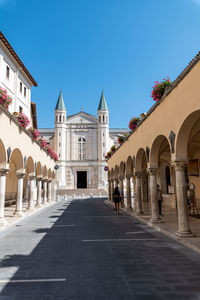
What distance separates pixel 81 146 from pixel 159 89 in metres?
43.5

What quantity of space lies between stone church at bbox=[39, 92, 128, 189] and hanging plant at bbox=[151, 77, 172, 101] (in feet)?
135

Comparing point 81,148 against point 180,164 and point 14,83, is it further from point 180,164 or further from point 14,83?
point 180,164

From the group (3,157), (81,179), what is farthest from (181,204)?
(81,179)

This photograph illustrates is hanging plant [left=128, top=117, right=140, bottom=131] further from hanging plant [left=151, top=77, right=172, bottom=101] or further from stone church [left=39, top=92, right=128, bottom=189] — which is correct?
stone church [left=39, top=92, right=128, bottom=189]

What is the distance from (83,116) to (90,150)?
851 cm

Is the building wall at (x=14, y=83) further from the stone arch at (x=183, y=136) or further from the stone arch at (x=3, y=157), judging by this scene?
the stone arch at (x=183, y=136)

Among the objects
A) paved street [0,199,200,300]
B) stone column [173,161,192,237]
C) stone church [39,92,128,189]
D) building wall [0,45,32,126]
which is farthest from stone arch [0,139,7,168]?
stone church [39,92,128,189]

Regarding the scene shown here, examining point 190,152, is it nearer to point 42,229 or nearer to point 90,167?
point 42,229

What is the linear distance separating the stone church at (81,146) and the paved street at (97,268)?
42294 millimetres

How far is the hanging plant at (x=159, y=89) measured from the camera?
9.27 m

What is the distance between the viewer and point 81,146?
172ft

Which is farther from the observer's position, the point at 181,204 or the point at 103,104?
the point at 103,104

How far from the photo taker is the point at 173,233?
8.39m

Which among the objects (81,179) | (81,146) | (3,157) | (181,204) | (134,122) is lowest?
(181,204)
